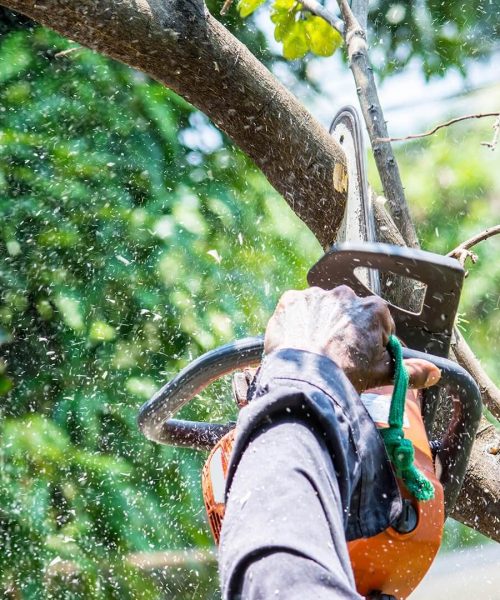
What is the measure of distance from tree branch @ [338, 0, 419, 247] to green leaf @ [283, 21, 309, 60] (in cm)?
37

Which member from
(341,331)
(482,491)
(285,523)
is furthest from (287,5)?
(285,523)

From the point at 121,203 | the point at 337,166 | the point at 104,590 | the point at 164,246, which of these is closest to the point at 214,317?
the point at 164,246

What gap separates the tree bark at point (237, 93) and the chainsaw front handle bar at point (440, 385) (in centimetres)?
64

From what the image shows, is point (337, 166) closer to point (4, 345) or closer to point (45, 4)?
point (45, 4)

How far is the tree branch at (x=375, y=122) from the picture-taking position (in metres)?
1.98

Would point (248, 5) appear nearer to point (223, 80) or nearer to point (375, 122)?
point (375, 122)

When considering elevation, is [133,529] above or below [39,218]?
below

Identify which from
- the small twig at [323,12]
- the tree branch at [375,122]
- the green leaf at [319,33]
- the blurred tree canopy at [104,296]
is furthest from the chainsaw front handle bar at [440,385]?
the blurred tree canopy at [104,296]

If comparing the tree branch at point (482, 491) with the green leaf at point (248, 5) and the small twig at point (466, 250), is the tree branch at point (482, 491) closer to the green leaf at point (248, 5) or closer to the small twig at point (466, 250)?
the small twig at point (466, 250)

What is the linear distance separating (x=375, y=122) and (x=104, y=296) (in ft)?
5.15

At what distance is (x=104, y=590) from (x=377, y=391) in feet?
7.97

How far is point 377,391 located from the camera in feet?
3.17

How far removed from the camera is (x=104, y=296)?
3.29 m

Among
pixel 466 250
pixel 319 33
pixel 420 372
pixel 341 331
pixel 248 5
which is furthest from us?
pixel 319 33
